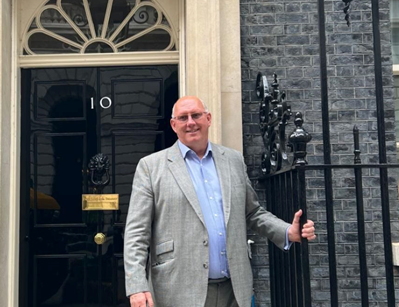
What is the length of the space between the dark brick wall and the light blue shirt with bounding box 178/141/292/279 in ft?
4.22

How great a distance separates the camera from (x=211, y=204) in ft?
9.51

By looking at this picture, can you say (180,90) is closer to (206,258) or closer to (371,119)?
(371,119)

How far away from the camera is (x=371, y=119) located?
170 inches

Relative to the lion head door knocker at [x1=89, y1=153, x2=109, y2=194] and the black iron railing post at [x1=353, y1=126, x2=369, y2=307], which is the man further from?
the lion head door knocker at [x1=89, y1=153, x2=109, y2=194]

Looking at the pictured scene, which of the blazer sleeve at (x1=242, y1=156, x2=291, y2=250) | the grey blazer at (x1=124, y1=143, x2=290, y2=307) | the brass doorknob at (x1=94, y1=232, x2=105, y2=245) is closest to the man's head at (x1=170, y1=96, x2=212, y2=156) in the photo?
the grey blazer at (x1=124, y1=143, x2=290, y2=307)

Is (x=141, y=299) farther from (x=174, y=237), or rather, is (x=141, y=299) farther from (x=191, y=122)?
(x=191, y=122)

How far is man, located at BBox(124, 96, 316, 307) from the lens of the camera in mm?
2787

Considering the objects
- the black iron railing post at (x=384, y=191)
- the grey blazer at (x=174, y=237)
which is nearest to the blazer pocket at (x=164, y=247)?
the grey blazer at (x=174, y=237)

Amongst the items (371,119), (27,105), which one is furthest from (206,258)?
(27,105)

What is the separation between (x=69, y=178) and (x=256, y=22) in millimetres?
2110

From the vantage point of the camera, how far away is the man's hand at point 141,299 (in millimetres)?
2689

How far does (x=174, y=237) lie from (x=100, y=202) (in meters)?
1.79

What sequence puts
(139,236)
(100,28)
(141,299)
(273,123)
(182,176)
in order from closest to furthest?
1. (141,299)
2. (139,236)
3. (182,176)
4. (273,123)
5. (100,28)

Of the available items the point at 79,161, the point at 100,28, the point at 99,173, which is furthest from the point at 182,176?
the point at 100,28
